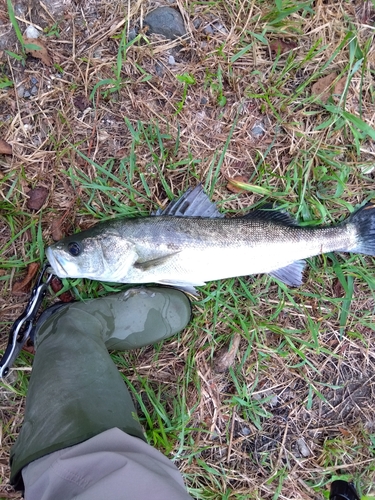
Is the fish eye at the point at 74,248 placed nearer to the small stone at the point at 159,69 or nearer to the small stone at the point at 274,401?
the small stone at the point at 159,69

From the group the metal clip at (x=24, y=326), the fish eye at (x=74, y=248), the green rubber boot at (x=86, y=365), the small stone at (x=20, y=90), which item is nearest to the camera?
the green rubber boot at (x=86, y=365)

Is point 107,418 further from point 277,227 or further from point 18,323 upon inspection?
point 277,227

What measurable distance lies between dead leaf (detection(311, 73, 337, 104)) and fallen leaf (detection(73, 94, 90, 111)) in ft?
6.56

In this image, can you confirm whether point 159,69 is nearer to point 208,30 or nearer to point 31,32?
point 208,30

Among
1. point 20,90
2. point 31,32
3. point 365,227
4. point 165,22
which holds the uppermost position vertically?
point 31,32

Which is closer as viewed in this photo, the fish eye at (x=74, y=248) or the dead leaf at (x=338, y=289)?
the fish eye at (x=74, y=248)

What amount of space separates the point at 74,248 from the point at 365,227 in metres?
2.43

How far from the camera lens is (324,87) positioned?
3.38 m

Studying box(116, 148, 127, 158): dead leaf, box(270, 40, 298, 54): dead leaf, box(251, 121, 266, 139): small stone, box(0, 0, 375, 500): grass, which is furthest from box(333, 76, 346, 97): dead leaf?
box(116, 148, 127, 158): dead leaf

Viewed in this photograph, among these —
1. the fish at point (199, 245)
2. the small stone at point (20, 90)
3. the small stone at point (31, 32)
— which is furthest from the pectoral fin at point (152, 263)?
the small stone at point (31, 32)

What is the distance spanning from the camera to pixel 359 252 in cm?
333

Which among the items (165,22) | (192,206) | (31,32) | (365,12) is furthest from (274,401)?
(31,32)

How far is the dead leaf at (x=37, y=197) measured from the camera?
3.21 m

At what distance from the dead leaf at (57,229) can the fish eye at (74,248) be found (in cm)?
32
